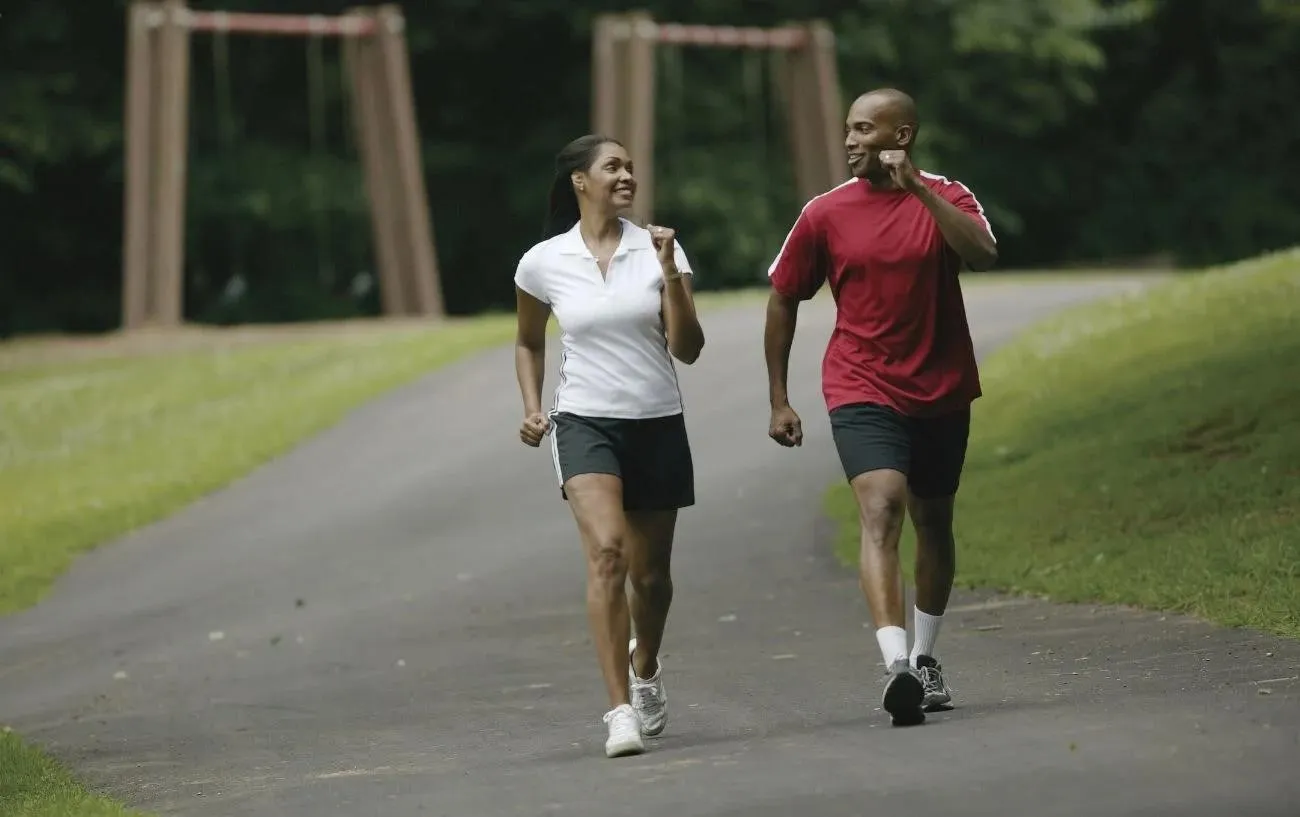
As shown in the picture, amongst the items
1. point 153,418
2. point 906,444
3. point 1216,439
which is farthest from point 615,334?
point 153,418

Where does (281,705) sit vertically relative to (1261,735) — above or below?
below

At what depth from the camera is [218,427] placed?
20781mm

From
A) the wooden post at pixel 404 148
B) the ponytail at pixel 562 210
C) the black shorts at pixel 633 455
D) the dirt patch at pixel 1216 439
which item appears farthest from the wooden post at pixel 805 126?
the black shorts at pixel 633 455

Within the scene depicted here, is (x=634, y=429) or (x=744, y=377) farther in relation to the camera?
(x=744, y=377)

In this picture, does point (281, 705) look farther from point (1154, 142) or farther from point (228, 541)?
point (1154, 142)

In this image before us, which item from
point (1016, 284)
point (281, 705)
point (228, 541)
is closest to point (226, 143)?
point (1016, 284)

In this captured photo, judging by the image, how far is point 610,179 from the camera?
816cm

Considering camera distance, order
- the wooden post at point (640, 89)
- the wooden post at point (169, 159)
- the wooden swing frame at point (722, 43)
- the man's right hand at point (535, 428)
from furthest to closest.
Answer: the wooden swing frame at point (722, 43), the wooden post at point (640, 89), the wooden post at point (169, 159), the man's right hand at point (535, 428)

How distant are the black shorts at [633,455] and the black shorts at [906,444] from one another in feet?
1.75

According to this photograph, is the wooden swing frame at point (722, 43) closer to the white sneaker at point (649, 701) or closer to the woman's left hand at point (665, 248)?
the white sneaker at point (649, 701)

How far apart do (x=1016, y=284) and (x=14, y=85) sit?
15.7 meters

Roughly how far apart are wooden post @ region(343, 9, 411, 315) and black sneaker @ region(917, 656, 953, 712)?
19.7m

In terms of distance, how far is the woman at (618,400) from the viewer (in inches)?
311

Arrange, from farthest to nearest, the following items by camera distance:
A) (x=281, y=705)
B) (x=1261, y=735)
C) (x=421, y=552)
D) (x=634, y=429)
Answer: (x=421, y=552) < (x=281, y=705) < (x=634, y=429) < (x=1261, y=735)
